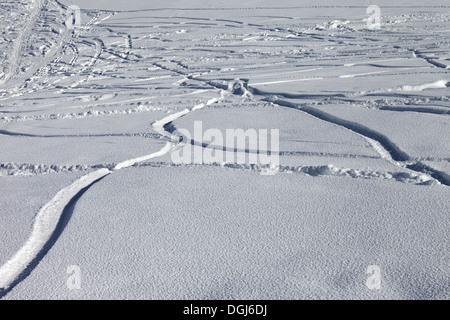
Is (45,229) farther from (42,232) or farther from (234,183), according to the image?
(234,183)

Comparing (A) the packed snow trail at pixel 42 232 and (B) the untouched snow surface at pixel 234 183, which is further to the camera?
(A) the packed snow trail at pixel 42 232

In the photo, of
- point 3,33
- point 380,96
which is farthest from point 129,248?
point 3,33

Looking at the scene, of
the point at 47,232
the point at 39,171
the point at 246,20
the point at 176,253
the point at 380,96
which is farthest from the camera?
the point at 246,20

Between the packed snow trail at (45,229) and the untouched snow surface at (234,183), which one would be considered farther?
the packed snow trail at (45,229)

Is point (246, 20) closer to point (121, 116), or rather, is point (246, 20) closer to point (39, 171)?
point (121, 116)
